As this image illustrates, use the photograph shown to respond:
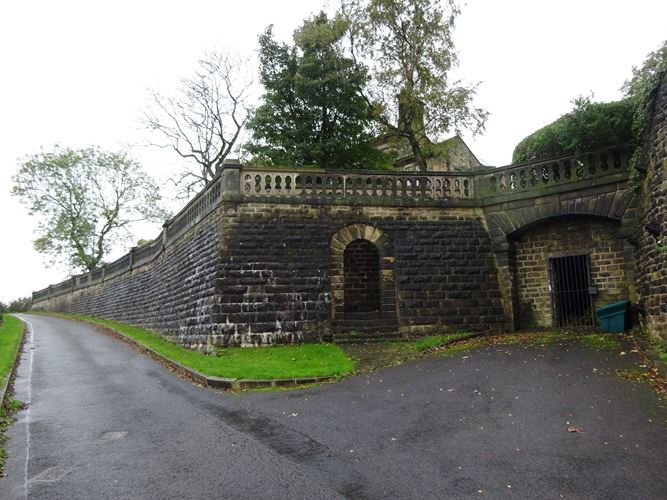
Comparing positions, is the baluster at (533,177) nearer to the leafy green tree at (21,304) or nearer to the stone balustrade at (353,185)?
the stone balustrade at (353,185)

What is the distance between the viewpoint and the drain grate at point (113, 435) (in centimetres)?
656

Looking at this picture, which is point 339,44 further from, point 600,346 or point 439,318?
point 600,346

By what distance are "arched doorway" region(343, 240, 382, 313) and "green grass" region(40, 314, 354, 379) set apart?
3.67 metres

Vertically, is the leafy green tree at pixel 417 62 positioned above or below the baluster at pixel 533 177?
above

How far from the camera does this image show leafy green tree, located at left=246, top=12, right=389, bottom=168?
789 inches

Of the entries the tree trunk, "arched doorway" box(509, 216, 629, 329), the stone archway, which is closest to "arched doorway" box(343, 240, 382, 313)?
the stone archway

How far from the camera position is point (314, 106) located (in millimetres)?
20422

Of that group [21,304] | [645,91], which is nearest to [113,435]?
[645,91]

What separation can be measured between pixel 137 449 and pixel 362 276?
11523mm

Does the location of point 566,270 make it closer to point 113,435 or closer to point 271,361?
point 271,361

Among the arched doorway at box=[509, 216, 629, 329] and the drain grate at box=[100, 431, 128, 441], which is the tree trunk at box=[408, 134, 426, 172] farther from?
the drain grate at box=[100, 431, 128, 441]

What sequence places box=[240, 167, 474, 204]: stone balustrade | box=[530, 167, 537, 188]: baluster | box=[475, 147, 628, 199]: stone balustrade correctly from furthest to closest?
box=[240, 167, 474, 204]: stone balustrade
box=[530, 167, 537, 188]: baluster
box=[475, 147, 628, 199]: stone balustrade

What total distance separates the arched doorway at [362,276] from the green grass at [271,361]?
3672 mm

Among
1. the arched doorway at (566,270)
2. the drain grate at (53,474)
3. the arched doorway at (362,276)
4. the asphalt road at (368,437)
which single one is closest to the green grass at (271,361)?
A: the asphalt road at (368,437)
